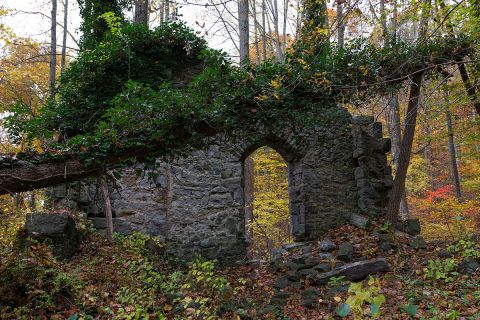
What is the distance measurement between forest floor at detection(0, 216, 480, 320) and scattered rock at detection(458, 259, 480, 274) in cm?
8

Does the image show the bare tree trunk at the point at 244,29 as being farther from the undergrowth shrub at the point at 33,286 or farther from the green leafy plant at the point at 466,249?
the undergrowth shrub at the point at 33,286

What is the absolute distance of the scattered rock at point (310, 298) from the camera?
16.3 feet

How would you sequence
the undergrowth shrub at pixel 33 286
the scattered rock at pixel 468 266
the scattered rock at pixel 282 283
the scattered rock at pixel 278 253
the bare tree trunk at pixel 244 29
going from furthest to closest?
1. the bare tree trunk at pixel 244 29
2. the scattered rock at pixel 278 253
3. the scattered rock at pixel 282 283
4. the scattered rock at pixel 468 266
5. the undergrowth shrub at pixel 33 286

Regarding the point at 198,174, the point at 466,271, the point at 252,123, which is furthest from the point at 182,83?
the point at 466,271

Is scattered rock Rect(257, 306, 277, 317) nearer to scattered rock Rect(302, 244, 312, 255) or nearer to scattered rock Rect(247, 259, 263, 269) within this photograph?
scattered rock Rect(247, 259, 263, 269)

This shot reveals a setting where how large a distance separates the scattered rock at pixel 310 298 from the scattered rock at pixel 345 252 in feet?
5.72

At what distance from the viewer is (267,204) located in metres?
12.4

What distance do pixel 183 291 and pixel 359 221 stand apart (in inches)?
188

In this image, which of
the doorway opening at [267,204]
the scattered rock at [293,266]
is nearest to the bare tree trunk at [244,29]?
the doorway opening at [267,204]

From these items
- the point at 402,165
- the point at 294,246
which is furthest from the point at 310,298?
the point at 402,165

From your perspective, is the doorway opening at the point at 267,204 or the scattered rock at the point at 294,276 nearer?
the scattered rock at the point at 294,276

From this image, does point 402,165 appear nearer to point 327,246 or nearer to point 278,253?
point 327,246

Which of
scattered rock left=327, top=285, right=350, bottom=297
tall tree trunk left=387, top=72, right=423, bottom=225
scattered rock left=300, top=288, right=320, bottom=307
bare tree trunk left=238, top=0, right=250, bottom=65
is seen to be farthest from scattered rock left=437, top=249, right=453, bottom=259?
bare tree trunk left=238, top=0, right=250, bottom=65

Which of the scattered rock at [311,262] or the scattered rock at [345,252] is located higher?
the scattered rock at [345,252]
